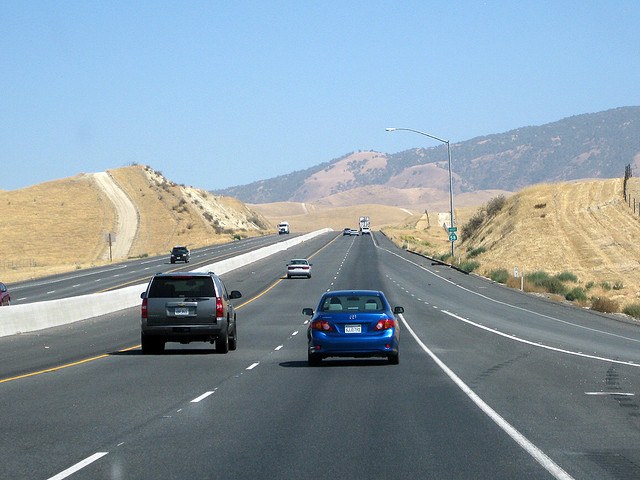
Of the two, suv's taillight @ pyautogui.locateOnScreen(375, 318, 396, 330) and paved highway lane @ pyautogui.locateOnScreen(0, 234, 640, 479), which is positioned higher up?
suv's taillight @ pyautogui.locateOnScreen(375, 318, 396, 330)

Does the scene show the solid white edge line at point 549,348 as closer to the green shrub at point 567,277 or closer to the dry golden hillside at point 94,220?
the green shrub at point 567,277

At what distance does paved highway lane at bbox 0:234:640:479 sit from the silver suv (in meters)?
0.59

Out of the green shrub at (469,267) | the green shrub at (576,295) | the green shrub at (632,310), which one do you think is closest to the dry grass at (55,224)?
the green shrub at (469,267)

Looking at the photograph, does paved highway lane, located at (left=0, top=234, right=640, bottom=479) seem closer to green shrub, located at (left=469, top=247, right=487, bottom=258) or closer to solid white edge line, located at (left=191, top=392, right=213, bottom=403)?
solid white edge line, located at (left=191, top=392, right=213, bottom=403)

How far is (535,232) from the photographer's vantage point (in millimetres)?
92000

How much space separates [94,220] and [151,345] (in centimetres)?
12458

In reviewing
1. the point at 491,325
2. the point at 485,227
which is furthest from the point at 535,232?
the point at 491,325

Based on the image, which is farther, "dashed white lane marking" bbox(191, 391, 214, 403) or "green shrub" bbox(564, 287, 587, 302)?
"green shrub" bbox(564, 287, 587, 302)

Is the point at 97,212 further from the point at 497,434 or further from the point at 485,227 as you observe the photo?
the point at 497,434

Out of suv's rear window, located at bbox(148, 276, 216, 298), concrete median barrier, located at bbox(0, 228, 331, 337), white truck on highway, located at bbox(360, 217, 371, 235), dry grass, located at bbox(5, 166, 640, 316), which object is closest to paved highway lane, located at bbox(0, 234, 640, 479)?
suv's rear window, located at bbox(148, 276, 216, 298)

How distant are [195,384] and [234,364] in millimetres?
4234

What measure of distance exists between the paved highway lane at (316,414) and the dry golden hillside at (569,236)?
41670 millimetres

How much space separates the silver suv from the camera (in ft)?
82.1

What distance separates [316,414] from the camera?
565 inches
